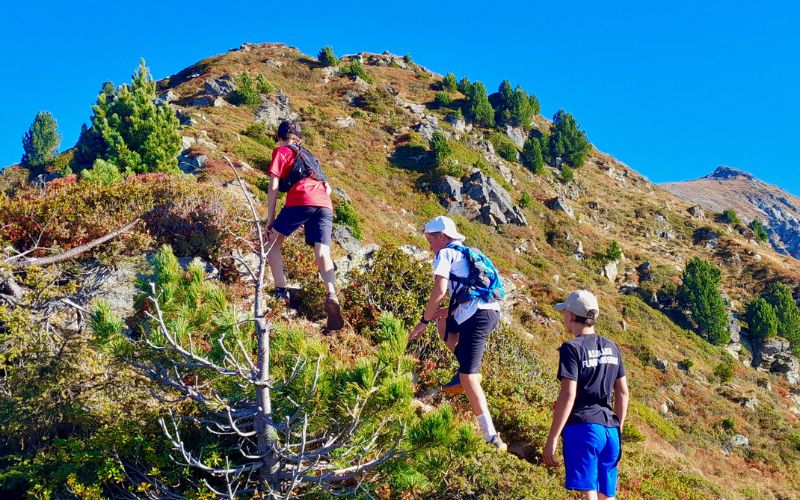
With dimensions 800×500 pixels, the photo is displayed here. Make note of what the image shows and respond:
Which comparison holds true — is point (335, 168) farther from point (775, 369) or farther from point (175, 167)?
point (775, 369)

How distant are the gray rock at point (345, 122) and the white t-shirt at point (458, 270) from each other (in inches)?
1312

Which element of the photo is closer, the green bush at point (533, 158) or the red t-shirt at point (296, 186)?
the red t-shirt at point (296, 186)

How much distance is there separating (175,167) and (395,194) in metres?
16.1

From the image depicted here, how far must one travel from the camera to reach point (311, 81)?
1766 inches

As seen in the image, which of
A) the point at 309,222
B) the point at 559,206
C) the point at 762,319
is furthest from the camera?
the point at 559,206

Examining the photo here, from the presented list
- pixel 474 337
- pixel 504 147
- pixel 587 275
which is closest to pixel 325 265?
pixel 474 337

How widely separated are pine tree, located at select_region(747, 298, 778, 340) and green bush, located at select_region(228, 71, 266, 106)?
38.5 m

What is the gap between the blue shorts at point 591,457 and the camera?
297 centimetres

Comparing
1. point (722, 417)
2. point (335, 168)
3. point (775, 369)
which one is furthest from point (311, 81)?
point (775, 369)

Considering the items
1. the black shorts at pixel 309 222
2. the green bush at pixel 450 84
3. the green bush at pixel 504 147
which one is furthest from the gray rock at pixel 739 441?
the green bush at pixel 450 84

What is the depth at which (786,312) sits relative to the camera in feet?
107

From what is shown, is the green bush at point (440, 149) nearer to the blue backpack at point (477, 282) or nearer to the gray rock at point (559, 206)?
the gray rock at point (559, 206)

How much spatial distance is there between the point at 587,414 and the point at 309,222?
3431mm

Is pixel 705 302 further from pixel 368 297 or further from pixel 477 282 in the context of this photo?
pixel 477 282
